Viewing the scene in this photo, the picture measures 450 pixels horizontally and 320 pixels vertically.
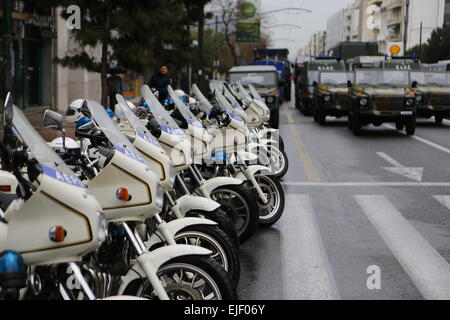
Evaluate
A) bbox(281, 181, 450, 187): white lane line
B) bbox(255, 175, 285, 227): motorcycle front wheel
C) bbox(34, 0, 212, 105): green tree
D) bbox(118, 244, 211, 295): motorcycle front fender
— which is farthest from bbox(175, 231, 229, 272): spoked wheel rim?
bbox(34, 0, 212, 105): green tree

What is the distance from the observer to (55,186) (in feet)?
12.1

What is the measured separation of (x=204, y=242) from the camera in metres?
5.42

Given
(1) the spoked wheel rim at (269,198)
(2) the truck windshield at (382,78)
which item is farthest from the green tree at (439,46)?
(1) the spoked wheel rim at (269,198)

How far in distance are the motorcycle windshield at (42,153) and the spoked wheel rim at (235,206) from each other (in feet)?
→ 10.9

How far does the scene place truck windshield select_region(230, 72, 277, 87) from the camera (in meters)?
25.1

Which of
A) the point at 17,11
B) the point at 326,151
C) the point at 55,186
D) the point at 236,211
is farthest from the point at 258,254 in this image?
the point at 17,11

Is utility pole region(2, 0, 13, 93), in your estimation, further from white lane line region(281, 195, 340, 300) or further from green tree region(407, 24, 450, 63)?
green tree region(407, 24, 450, 63)

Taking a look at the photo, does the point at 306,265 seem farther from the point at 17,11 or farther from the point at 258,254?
the point at 17,11

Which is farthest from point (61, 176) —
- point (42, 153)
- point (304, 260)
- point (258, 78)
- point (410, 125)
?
point (258, 78)

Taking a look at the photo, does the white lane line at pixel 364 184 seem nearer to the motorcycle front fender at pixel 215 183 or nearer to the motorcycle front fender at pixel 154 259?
the motorcycle front fender at pixel 215 183

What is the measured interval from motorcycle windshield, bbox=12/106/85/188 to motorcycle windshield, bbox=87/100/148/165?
0.72 metres

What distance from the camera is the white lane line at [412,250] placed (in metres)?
6.00

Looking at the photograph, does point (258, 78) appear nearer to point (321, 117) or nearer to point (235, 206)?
point (321, 117)
